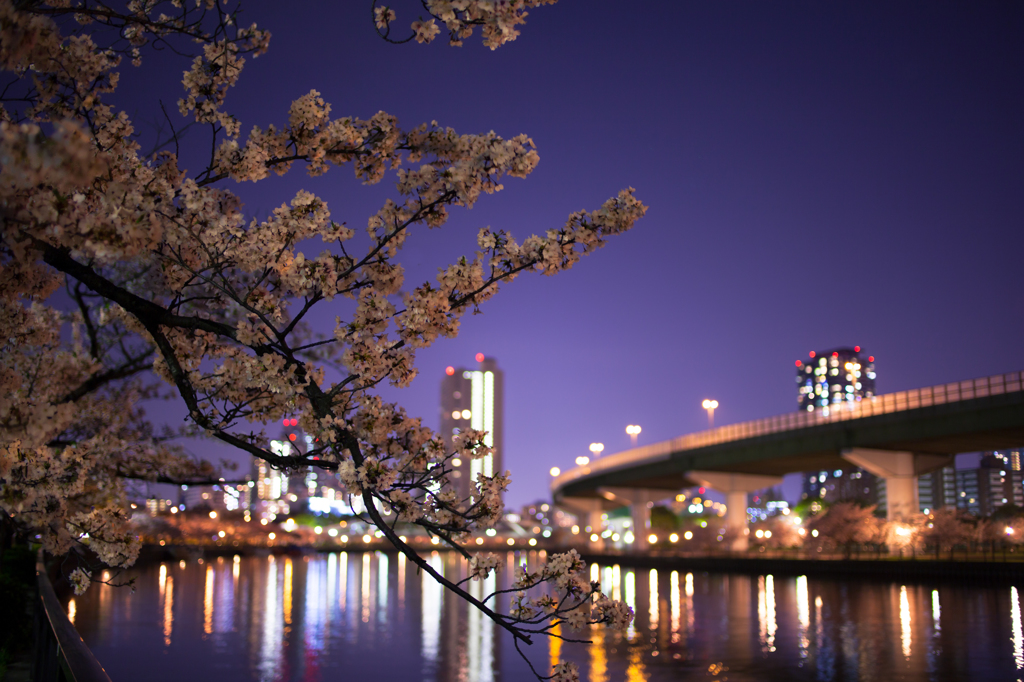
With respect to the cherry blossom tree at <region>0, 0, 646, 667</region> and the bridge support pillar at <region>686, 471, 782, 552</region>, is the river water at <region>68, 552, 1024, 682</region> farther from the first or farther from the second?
the bridge support pillar at <region>686, 471, 782, 552</region>

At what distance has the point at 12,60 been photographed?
4859 millimetres

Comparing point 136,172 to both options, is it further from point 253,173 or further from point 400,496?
point 400,496

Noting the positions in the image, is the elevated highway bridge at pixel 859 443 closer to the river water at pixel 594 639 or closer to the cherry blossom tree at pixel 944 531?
the cherry blossom tree at pixel 944 531

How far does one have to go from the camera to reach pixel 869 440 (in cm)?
5184

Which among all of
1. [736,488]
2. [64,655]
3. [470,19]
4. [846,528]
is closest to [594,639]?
[64,655]

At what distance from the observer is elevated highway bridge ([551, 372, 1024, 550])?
146 ft

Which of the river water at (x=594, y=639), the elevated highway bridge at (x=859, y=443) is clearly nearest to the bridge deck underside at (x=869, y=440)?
the elevated highway bridge at (x=859, y=443)

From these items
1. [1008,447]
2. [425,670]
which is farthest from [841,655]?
[1008,447]

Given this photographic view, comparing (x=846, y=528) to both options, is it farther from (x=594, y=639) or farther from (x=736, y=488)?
(x=594, y=639)

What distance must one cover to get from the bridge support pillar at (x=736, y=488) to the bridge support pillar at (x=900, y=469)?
56.7ft

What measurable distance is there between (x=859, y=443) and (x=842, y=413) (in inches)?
81.8

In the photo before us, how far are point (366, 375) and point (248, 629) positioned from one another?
21984 millimetres

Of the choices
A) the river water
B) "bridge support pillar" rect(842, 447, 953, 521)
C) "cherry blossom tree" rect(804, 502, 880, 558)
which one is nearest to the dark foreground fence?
the river water

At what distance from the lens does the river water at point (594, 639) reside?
1731 cm
